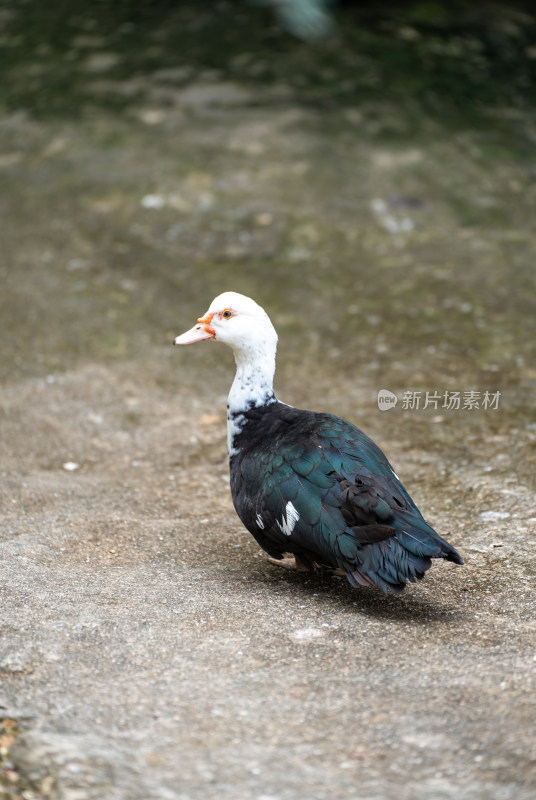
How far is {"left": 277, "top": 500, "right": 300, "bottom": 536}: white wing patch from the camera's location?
3.83 meters

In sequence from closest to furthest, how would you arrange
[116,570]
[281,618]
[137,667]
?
[137,667] < [281,618] < [116,570]

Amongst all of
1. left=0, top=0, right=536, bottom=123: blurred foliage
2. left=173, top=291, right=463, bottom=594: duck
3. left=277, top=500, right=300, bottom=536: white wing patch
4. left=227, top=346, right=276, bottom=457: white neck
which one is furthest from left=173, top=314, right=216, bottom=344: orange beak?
left=0, top=0, right=536, bottom=123: blurred foliage

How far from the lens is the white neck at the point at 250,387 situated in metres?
4.43

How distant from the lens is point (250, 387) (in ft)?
14.6

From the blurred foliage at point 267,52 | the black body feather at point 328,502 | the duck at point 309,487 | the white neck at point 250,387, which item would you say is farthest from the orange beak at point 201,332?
the blurred foliage at point 267,52

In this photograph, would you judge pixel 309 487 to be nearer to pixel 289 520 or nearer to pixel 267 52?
pixel 289 520

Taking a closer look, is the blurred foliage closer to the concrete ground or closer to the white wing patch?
the concrete ground

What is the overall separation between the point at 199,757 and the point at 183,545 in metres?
1.80

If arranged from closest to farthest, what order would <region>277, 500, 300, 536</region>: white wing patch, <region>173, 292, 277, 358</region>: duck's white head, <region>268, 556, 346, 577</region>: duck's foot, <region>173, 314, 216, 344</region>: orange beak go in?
<region>277, 500, 300, 536</region>: white wing patch
<region>268, 556, 346, 577</region>: duck's foot
<region>173, 292, 277, 358</region>: duck's white head
<region>173, 314, 216, 344</region>: orange beak

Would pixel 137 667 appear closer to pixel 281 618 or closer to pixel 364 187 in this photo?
pixel 281 618

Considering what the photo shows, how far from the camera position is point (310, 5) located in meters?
2.39

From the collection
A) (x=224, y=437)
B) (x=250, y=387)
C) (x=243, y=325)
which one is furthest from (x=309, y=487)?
(x=224, y=437)

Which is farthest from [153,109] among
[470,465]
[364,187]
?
[470,465]

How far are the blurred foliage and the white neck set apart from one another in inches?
232
